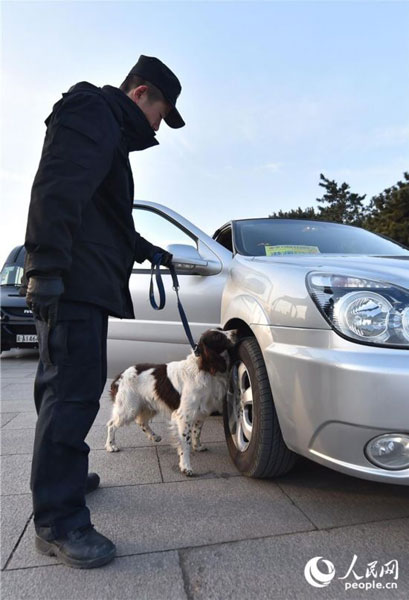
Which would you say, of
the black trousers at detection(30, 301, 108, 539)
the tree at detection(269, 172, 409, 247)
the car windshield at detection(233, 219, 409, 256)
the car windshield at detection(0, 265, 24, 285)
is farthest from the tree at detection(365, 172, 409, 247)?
the black trousers at detection(30, 301, 108, 539)

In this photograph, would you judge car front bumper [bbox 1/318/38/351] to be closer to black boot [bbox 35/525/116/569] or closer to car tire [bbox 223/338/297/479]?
car tire [bbox 223/338/297/479]

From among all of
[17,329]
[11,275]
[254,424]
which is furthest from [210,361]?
[11,275]

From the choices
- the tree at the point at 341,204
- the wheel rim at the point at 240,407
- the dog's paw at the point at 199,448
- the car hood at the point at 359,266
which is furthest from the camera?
the tree at the point at 341,204

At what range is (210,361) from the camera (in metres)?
2.62

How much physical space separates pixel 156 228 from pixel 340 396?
252 cm

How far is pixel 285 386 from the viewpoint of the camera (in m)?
1.88

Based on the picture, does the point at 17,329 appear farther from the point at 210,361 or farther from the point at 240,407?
the point at 240,407

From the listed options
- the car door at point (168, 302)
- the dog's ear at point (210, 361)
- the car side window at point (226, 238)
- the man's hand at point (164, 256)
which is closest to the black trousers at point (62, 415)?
the man's hand at point (164, 256)

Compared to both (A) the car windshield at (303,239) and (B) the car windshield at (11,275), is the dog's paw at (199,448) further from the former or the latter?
(B) the car windshield at (11,275)

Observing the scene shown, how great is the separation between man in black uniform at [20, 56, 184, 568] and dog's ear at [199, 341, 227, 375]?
2.79 feet

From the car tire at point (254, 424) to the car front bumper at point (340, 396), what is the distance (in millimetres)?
236

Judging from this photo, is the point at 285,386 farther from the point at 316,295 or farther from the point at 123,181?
the point at 123,181

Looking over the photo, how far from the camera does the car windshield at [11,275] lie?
8.72 metres

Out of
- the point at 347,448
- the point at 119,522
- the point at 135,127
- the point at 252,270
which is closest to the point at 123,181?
the point at 135,127
